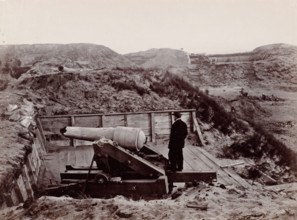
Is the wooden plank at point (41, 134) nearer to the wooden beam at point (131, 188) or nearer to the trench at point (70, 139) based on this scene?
the trench at point (70, 139)

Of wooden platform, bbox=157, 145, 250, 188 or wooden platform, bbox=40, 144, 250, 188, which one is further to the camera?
wooden platform, bbox=40, 144, 250, 188

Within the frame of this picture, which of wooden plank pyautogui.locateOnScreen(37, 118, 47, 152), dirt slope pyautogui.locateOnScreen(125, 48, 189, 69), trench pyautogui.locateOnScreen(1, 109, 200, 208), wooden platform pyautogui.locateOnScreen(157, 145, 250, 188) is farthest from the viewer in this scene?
dirt slope pyautogui.locateOnScreen(125, 48, 189, 69)

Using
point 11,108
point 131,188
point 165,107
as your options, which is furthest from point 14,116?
point 165,107

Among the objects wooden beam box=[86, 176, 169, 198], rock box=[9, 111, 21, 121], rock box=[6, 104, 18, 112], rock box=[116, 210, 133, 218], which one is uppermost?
rock box=[6, 104, 18, 112]

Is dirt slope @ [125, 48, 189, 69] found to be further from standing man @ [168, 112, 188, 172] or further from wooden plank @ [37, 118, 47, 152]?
standing man @ [168, 112, 188, 172]

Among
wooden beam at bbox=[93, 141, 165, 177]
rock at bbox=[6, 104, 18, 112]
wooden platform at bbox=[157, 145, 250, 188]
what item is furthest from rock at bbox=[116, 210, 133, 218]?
rock at bbox=[6, 104, 18, 112]

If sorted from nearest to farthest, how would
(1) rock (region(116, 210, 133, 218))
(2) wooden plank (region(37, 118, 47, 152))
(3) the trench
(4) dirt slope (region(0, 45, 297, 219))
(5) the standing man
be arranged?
(1) rock (region(116, 210, 133, 218))
(4) dirt slope (region(0, 45, 297, 219))
(5) the standing man
(3) the trench
(2) wooden plank (region(37, 118, 47, 152))

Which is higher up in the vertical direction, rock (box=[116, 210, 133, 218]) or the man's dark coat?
the man's dark coat

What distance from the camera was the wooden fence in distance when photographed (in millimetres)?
10828

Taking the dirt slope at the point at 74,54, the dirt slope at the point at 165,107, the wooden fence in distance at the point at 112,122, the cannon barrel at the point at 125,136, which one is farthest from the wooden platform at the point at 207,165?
the dirt slope at the point at 74,54

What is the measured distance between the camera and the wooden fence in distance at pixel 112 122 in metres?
10.8

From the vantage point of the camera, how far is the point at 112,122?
11102mm

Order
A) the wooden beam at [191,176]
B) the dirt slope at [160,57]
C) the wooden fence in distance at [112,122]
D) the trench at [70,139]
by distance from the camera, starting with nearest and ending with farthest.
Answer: the wooden beam at [191,176] → the trench at [70,139] → the wooden fence in distance at [112,122] → the dirt slope at [160,57]

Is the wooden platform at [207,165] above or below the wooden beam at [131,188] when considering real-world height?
below
